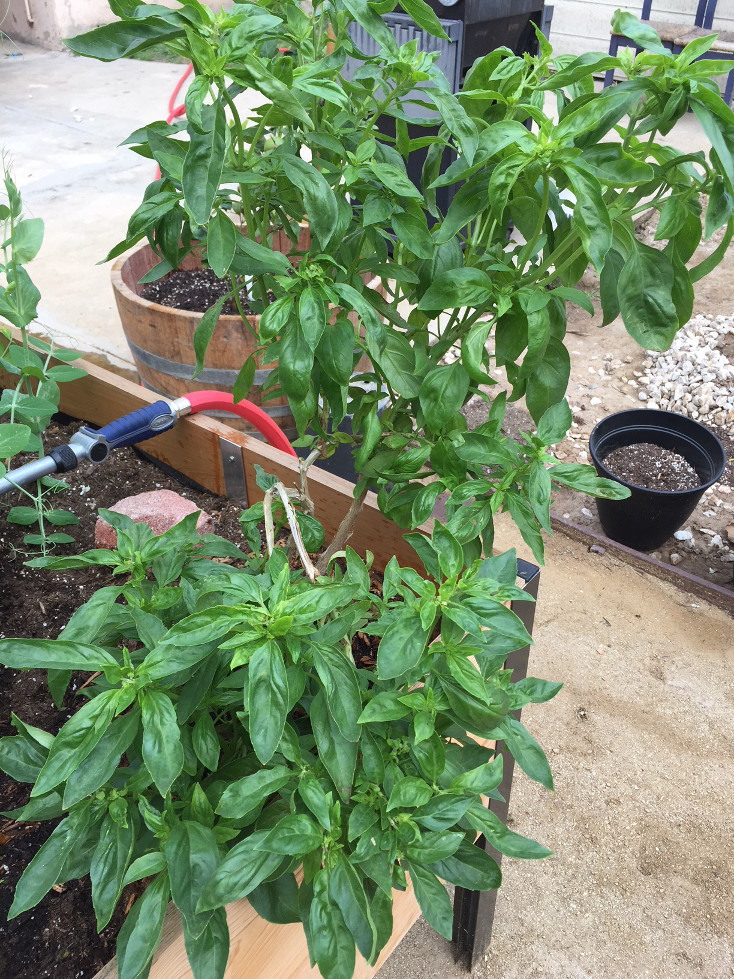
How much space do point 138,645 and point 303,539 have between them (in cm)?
37

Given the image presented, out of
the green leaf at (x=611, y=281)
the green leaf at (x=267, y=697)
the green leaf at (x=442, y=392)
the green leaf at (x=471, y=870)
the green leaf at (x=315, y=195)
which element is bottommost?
the green leaf at (x=471, y=870)

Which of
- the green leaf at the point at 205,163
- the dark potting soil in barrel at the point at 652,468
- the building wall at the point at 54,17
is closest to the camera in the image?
the green leaf at the point at 205,163

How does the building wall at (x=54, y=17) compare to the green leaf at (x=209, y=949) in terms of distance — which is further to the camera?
the building wall at (x=54, y=17)

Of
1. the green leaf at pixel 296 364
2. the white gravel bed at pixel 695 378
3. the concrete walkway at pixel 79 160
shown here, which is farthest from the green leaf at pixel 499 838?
the white gravel bed at pixel 695 378

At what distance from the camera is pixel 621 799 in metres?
1.87

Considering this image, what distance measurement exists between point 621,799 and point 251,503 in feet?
3.69

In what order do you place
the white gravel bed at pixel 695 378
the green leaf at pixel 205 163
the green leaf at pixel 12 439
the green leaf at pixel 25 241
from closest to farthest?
1. the green leaf at pixel 205 163
2. the green leaf at pixel 12 439
3. the green leaf at pixel 25 241
4. the white gravel bed at pixel 695 378

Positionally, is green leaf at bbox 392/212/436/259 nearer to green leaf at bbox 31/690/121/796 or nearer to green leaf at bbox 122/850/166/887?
green leaf at bbox 31/690/121/796

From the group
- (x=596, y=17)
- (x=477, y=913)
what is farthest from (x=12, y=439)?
(x=596, y=17)

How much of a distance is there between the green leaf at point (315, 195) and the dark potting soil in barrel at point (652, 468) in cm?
198

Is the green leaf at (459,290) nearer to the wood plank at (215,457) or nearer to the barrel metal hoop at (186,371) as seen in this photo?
the wood plank at (215,457)

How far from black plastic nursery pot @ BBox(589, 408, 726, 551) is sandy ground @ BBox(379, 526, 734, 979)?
12 cm

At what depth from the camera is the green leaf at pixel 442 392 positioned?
85cm

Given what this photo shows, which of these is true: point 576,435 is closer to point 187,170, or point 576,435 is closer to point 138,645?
point 138,645
